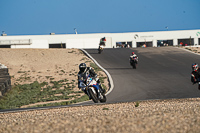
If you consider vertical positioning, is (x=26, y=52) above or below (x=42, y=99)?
above

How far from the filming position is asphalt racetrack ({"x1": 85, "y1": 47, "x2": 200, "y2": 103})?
19203 mm

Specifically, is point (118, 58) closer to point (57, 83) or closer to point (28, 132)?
point (57, 83)

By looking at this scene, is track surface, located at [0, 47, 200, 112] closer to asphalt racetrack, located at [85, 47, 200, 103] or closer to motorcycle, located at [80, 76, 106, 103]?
asphalt racetrack, located at [85, 47, 200, 103]

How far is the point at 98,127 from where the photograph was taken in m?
7.22

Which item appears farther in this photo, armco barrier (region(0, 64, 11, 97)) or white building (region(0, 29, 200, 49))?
white building (region(0, 29, 200, 49))

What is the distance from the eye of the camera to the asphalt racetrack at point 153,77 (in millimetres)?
19203

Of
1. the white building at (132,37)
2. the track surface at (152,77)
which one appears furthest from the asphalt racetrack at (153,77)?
the white building at (132,37)

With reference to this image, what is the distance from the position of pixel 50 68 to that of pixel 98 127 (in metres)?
27.4

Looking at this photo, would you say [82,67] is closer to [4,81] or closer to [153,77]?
[4,81]

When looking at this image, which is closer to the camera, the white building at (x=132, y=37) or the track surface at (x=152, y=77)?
the track surface at (x=152, y=77)

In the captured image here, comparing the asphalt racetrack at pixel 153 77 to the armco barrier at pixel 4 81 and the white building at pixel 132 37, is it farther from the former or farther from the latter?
the white building at pixel 132 37

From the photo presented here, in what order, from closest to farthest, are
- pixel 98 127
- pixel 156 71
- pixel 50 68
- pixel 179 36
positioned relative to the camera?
1. pixel 98 127
2. pixel 156 71
3. pixel 50 68
4. pixel 179 36

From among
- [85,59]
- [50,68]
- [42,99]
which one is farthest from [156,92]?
[85,59]

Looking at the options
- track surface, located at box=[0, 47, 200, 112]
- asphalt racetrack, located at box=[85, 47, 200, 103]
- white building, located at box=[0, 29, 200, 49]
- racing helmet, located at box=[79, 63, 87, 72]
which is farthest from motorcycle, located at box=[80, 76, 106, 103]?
white building, located at box=[0, 29, 200, 49]
